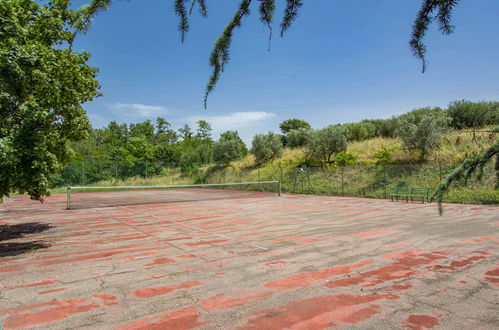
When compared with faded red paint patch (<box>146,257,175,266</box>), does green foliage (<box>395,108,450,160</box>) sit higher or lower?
higher

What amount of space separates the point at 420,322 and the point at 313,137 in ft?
90.1

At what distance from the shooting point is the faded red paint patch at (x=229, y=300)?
436 centimetres

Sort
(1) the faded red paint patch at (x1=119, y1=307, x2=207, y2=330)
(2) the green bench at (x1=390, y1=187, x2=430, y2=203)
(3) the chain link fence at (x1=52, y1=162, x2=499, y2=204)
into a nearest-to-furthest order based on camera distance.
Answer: (1) the faded red paint patch at (x1=119, y1=307, x2=207, y2=330) → (2) the green bench at (x1=390, y1=187, x2=430, y2=203) → (3) the chain link fence at (x1=52, y1=162, x2=499, y2=204)

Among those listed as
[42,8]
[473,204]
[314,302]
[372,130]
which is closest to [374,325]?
[314,302]

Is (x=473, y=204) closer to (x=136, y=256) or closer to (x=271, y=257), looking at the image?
(x=271, y=257)

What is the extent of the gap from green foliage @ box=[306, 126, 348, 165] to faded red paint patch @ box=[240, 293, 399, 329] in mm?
25739

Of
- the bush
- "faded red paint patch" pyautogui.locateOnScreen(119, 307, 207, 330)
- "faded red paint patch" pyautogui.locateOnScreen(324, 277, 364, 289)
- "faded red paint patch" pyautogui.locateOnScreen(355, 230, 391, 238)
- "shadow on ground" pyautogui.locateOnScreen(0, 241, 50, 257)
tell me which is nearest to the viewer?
"faded red paint patch" pyautogui.locateOnScreen(119, 307, 207, 330)

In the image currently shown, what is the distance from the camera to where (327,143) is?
29.6 meters

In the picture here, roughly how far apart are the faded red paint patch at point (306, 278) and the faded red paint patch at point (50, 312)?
271cm

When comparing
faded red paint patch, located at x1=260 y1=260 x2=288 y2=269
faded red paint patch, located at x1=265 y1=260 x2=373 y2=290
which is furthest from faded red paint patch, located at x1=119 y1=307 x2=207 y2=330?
faded red paint patch, located at x1=260 y1=260 x2=288 y2=269

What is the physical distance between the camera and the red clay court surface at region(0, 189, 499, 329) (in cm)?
403

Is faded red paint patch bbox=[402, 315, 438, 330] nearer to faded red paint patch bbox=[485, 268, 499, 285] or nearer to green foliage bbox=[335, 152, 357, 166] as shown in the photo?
faded red paint patch bbox=[485, 268, 499, 285]

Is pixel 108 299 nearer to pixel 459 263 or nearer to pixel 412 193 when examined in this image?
pixel 459 263

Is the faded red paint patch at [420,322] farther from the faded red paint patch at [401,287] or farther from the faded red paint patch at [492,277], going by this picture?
the faded red paint patch at [492,277]
